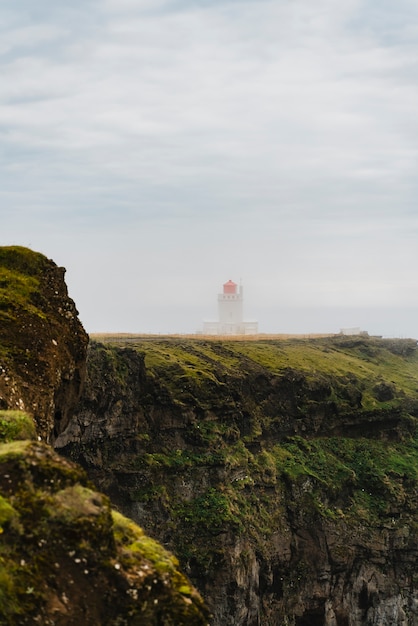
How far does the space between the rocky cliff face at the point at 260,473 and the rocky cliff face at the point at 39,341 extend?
37486 millimetres

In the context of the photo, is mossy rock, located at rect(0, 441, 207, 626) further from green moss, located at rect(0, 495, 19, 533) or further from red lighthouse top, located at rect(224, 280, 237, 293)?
red lighthouse top, located at rect(224, 280, 237, 293)

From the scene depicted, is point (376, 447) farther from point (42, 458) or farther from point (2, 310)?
point (42, 458)

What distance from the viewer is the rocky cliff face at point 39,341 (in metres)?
36.0

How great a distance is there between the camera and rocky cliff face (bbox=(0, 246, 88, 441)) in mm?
36000

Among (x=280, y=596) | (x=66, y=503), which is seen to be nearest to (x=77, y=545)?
(x=66, y=503)

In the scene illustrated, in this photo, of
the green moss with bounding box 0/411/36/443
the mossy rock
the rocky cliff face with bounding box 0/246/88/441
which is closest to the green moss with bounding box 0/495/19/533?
the mossy rock

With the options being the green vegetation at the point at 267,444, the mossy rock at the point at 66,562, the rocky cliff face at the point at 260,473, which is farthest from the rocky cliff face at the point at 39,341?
the green vegetation at the point at 267,444

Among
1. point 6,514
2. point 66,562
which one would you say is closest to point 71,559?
point 66,562

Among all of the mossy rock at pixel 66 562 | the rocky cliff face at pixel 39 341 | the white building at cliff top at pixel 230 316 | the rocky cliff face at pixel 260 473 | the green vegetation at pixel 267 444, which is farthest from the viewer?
the white building at cliff top at pixel 230 316

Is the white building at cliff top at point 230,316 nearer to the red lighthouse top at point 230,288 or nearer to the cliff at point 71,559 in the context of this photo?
the red lighthouse top at point 230,288

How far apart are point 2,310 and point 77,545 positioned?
1959 cm

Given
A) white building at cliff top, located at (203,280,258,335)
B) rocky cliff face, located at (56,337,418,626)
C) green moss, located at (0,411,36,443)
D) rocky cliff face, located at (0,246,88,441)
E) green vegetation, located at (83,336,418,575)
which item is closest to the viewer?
green moss, located at (0,411,36,443)

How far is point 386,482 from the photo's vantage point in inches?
4040

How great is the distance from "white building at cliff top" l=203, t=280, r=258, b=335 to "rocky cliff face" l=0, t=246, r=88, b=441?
112723mm
